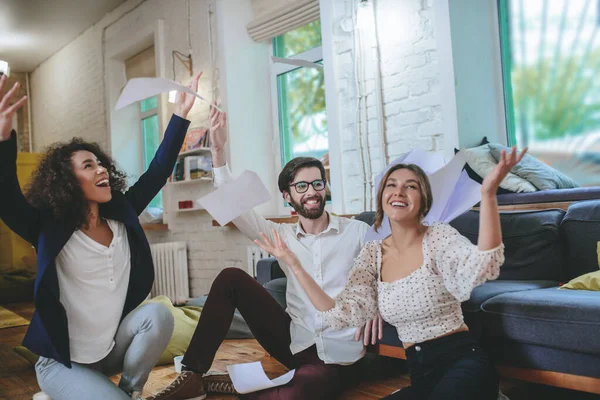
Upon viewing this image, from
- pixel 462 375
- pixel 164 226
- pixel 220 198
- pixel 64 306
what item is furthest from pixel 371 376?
pixel 164 226

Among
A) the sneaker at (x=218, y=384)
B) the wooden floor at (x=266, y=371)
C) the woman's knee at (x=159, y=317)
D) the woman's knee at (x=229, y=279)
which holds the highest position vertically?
the woman's knee at (x=229, y=279)

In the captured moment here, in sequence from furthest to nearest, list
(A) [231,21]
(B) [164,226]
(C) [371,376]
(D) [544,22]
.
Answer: (B) [164,226], (A) [231,21], (D) [544,22], (C) [371,376]

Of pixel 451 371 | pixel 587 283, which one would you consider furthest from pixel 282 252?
pixel 587 283

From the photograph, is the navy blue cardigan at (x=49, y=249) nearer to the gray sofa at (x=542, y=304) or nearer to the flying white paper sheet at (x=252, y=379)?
the flying white paper sheet at (x=252, y=379)

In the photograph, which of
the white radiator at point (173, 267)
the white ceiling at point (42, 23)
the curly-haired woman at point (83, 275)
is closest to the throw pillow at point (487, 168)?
the curly-haired woman at point (83, 275)

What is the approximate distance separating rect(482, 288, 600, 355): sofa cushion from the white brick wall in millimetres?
1346

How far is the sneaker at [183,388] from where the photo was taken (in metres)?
2.02

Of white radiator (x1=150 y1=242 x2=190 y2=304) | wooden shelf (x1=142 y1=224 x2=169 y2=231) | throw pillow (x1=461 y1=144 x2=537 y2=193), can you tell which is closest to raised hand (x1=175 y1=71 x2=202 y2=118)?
throw pillow (x1=461 y1=144 x2=537 y2=193)

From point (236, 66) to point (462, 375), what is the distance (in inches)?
140

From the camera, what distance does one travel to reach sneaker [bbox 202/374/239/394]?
2.18 metres

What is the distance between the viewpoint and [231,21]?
14.7ft

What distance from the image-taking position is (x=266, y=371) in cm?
254

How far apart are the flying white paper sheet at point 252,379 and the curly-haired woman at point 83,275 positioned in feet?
0.95

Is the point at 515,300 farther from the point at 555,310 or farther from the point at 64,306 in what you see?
the point at 64,306
